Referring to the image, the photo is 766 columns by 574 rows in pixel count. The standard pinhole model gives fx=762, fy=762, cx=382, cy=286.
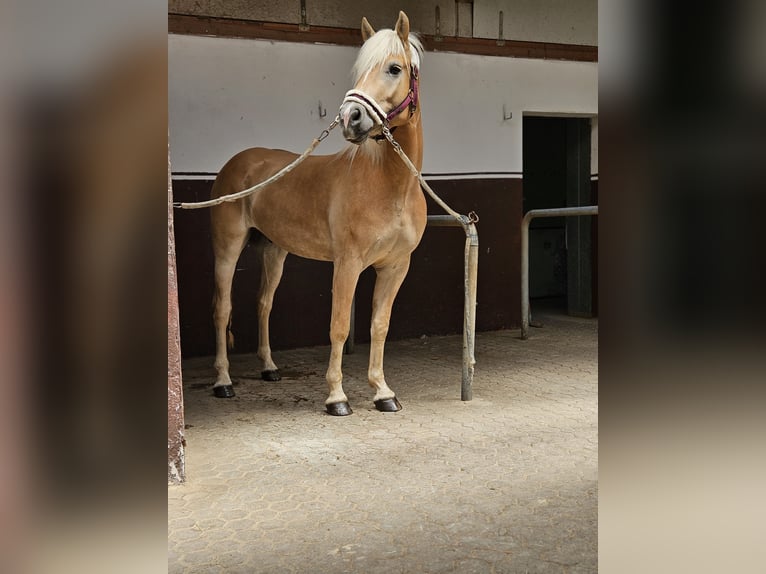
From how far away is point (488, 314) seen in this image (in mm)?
6344

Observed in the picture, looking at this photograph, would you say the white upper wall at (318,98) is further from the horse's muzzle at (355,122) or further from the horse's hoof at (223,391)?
the horse's muzzle at (355,122)

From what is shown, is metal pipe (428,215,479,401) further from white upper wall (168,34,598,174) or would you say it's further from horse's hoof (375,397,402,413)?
white upper wall (168,34,598,174)

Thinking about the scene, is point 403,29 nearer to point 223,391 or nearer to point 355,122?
point 355,122

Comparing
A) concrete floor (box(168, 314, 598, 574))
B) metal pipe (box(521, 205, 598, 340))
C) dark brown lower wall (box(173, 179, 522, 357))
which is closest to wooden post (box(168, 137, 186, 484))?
concrete floor (box(168, 314, 598, 574))

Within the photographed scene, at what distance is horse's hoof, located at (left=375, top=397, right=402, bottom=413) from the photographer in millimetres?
3861

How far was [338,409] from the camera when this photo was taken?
379 cm

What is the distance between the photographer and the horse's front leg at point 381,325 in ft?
12.8

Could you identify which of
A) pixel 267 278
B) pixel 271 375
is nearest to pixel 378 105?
pixel 267 278

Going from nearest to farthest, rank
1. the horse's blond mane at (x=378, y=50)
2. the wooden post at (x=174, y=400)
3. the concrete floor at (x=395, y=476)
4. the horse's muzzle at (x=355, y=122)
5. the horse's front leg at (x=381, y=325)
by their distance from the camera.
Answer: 1. the concrete floor at (x=395, y=476)
2. the wooden post at (x=174, y=400)
3. the horse's muzzle at (x=355, y=122)
4. the horse's blond mane at (x=378, y=50)
5. the horse's front leg at (x=381, y=325)

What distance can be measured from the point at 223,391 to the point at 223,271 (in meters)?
0.70
